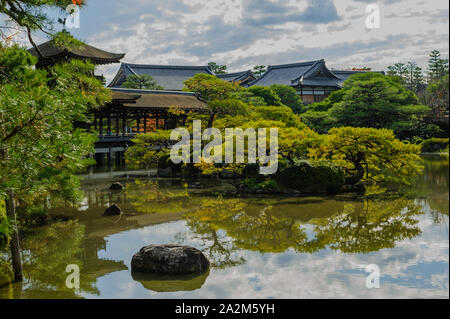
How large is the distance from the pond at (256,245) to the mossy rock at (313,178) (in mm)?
935

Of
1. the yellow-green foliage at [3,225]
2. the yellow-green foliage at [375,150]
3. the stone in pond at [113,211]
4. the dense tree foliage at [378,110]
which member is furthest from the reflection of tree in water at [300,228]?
the dense tree foliage at [378,110]

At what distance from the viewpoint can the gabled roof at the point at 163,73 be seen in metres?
43.6

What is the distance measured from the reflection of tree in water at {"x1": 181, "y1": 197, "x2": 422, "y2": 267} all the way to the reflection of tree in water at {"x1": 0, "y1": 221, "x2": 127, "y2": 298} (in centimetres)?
207

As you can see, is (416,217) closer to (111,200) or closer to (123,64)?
(111,200)

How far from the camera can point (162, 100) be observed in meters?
28.8

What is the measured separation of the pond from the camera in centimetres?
613

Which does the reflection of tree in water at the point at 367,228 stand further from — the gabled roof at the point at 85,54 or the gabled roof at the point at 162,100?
the gabled roof at the point at 85,54

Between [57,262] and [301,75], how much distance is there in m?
35.2

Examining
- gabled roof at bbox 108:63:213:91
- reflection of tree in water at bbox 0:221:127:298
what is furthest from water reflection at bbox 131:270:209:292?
gabled roof at bbox 108:63:213:91

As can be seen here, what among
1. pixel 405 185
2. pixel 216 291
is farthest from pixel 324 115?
pixel 216 291

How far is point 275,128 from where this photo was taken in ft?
47.4

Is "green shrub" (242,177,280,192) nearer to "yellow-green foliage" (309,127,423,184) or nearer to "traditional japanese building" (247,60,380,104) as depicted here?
"yellow-green foliage" (309,127,423,184)

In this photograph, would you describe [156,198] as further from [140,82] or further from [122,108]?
[140,82]
